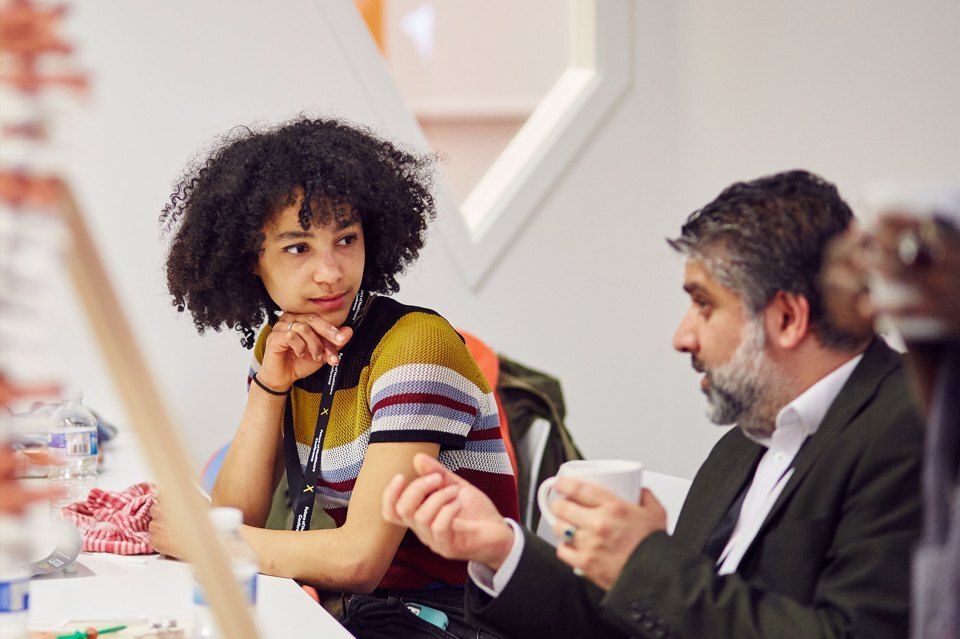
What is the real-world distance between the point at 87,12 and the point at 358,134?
141 cm

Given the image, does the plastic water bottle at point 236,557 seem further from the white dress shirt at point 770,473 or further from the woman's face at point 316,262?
the woman's face at point 316,262

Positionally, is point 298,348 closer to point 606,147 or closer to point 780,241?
point 780,241

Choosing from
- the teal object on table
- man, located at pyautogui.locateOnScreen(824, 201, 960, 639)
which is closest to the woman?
the teal object on table

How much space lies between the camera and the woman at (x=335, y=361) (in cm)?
181

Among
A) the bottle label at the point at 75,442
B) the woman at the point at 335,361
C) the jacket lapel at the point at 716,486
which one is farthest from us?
the bottle label at the point at 75,442

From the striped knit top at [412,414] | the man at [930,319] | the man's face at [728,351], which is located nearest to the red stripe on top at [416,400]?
the striped knit top at [412,414]

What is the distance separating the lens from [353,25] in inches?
140

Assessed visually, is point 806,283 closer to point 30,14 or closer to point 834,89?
point 30,14

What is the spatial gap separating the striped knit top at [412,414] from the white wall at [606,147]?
1.09m

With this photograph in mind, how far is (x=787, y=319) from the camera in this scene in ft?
4.28

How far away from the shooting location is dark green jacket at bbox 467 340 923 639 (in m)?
1.16

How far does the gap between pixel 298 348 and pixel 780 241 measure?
1.00 m

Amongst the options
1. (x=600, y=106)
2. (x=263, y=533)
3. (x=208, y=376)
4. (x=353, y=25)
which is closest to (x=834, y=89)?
(x=600, y=106)

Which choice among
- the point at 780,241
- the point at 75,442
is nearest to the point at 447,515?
the point at 780,241
